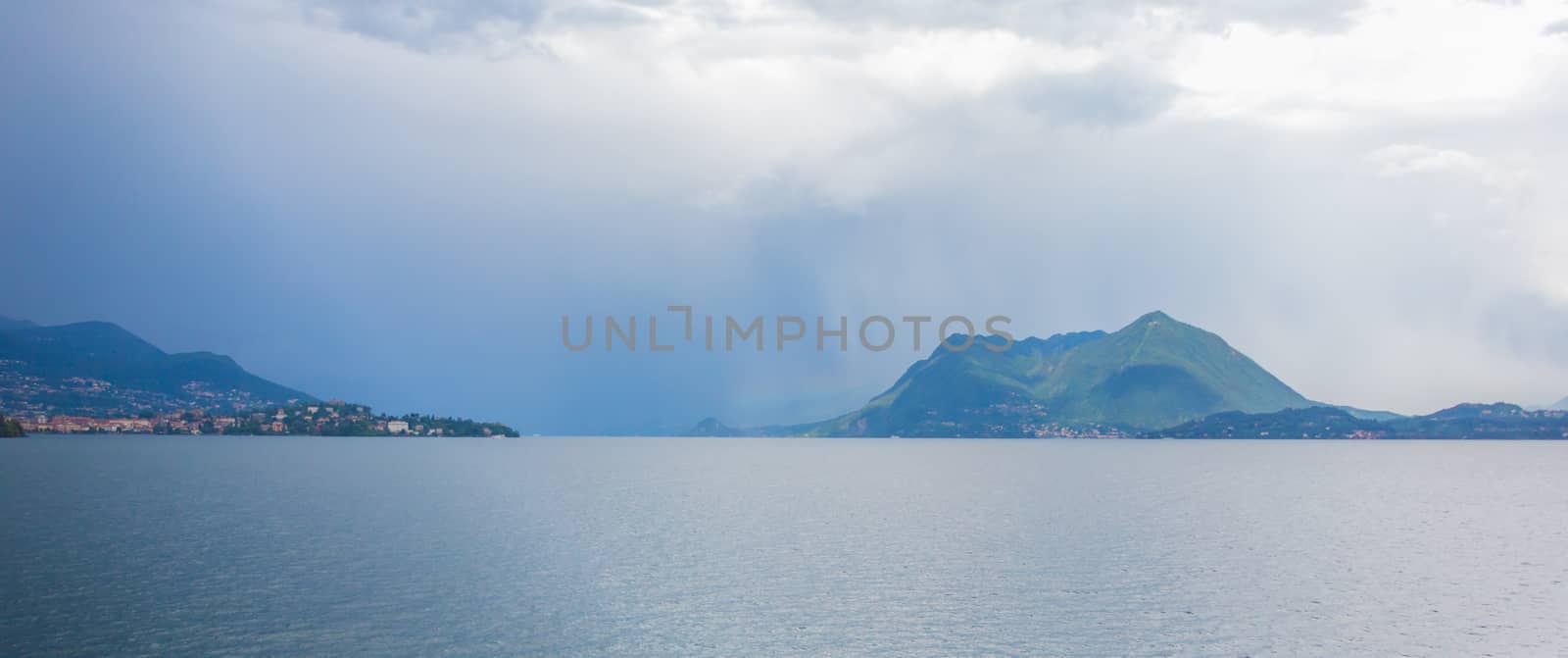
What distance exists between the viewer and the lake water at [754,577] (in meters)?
44.9

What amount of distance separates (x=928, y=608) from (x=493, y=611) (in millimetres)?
22595

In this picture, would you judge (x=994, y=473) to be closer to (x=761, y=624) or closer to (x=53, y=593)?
(x=761, y=624)

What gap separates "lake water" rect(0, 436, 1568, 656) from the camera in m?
44.9

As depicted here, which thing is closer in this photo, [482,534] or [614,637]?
[614,637]

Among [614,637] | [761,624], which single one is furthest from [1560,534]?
[614,637]

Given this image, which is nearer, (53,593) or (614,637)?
(614,637)

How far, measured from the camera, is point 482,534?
81500 mm

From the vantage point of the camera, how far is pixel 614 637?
148ft

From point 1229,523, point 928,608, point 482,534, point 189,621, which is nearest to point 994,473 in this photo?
point 1229,523

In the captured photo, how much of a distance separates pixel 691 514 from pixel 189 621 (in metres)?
61.2

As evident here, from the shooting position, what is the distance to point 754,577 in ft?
203

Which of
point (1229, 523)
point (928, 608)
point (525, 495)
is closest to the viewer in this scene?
point (928, 608)

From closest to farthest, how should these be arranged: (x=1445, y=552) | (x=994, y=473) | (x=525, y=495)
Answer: (x=1445, y=552)
(x=525, y=495)
(x=994, y=473)

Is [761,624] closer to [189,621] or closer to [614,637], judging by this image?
[614,637]
